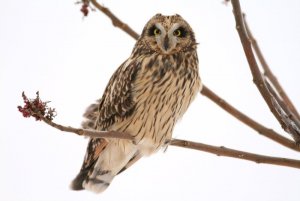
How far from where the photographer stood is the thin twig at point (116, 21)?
2.43 metres

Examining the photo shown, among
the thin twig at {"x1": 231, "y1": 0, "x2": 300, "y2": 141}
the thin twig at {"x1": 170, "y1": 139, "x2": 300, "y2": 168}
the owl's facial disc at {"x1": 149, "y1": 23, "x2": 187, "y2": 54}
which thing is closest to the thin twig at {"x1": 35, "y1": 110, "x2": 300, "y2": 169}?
the thin twig at {"x1": 170, "y1": 139, "x2": 300, "y2": 168}

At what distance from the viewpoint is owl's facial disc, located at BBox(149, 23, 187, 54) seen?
11.5ft

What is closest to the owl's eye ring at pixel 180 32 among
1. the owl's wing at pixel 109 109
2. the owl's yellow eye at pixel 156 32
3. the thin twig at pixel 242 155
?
the owl's yellow eye at pixel 156 32

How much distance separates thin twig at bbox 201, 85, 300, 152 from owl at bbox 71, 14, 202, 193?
2.37ft

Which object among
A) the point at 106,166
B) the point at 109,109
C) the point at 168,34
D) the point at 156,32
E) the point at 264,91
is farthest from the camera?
the point at 106,166

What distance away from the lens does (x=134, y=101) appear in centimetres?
363

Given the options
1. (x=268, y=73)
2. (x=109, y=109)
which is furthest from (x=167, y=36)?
(x=268, y=73)

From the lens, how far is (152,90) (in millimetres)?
3570

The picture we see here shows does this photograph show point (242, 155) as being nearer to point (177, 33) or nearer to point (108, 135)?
point (108, 135)

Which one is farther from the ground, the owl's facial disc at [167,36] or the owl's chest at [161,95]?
the owl's facial disc at [167,36]

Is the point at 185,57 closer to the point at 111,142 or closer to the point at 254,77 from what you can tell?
the point at 111,142

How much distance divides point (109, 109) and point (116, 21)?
4.13 ft

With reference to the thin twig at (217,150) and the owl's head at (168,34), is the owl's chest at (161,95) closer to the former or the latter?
the owl's head at (168,34)

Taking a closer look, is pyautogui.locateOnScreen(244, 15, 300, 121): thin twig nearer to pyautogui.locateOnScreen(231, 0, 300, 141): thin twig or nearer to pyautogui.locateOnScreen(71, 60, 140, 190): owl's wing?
pyautogui.locateOnScreen(231, 0, 300, 141): thin twig
